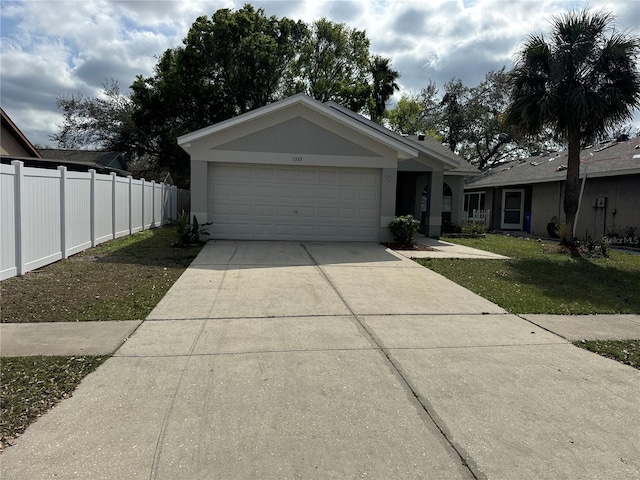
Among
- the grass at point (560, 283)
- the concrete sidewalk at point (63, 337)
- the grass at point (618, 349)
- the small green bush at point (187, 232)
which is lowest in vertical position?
the concrete sidewalk at point (63, 337)

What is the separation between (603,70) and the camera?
12.5 metres

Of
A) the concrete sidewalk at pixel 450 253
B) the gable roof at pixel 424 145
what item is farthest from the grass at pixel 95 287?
the gable roof at pixel 424 145

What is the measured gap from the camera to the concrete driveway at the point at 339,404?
292cm

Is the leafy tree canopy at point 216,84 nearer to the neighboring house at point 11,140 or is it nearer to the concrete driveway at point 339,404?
the neighboring house at point 11,140

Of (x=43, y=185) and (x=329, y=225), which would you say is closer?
(x=43, y=185)

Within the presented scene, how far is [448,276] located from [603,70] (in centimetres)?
821

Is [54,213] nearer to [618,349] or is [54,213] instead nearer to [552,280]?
[618,349]

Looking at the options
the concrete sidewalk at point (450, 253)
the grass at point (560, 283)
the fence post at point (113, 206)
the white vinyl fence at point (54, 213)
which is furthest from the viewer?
the fence post at point (113, 206)

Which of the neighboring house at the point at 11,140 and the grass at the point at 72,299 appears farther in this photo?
the neighboring house at the point at 11,140

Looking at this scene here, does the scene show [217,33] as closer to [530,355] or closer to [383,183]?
[383,183]

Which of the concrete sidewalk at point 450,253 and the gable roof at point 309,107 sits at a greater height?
the gable roof at point 309,107

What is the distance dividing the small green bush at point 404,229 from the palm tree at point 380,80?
26.7 m

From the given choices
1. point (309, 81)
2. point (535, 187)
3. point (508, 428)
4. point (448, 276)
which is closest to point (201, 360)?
point (508, 428)

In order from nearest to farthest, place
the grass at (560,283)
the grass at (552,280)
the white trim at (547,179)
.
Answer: the grass at (560,283) < the grass at (552,280) < the white trim at (547,179)
